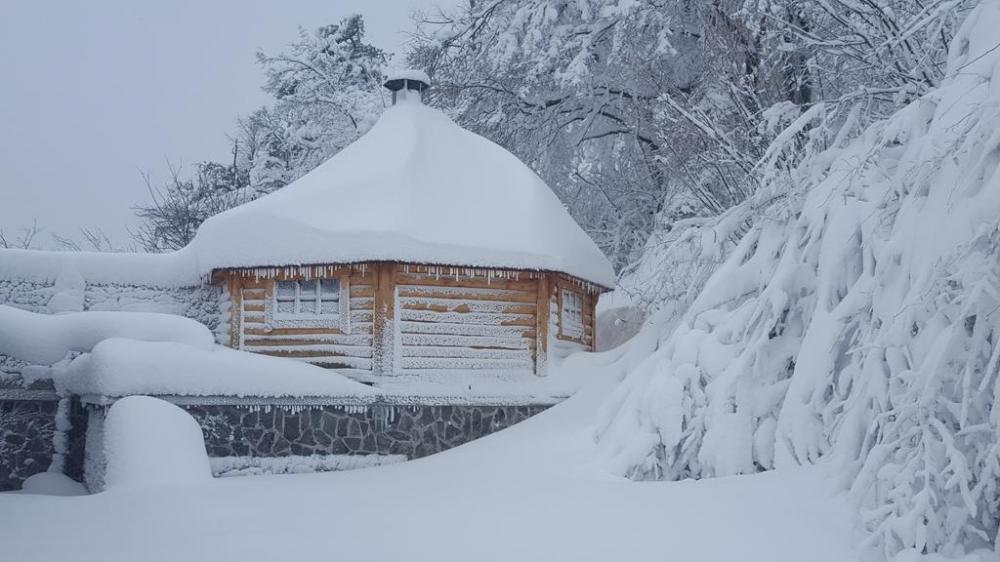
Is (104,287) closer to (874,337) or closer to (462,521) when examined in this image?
(462,521)

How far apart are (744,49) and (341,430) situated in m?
8.46

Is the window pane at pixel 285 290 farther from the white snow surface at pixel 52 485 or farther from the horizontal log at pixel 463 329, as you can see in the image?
the white snow surface at pixel 52 485

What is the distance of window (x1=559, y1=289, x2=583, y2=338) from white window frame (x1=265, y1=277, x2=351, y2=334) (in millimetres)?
3598

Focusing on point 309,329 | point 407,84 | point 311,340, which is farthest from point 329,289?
point 407,84

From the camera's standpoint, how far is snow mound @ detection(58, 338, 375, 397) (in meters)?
11.1

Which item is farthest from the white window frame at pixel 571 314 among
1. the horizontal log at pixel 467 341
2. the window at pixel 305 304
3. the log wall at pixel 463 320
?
the window at pixel 305 304

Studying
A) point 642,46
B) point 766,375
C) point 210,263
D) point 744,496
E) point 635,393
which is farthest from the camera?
point 642,46

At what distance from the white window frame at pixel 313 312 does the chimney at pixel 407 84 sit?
4606mm

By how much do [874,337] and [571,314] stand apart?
9.53 m

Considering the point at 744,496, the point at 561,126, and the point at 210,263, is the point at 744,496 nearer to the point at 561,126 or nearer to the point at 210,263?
the point at 210,263

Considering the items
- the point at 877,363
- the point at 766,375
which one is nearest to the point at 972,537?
the point at 877,363

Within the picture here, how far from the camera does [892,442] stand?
554 centimetres

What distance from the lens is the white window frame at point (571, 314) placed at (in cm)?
1500

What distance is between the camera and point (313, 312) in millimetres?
13688
